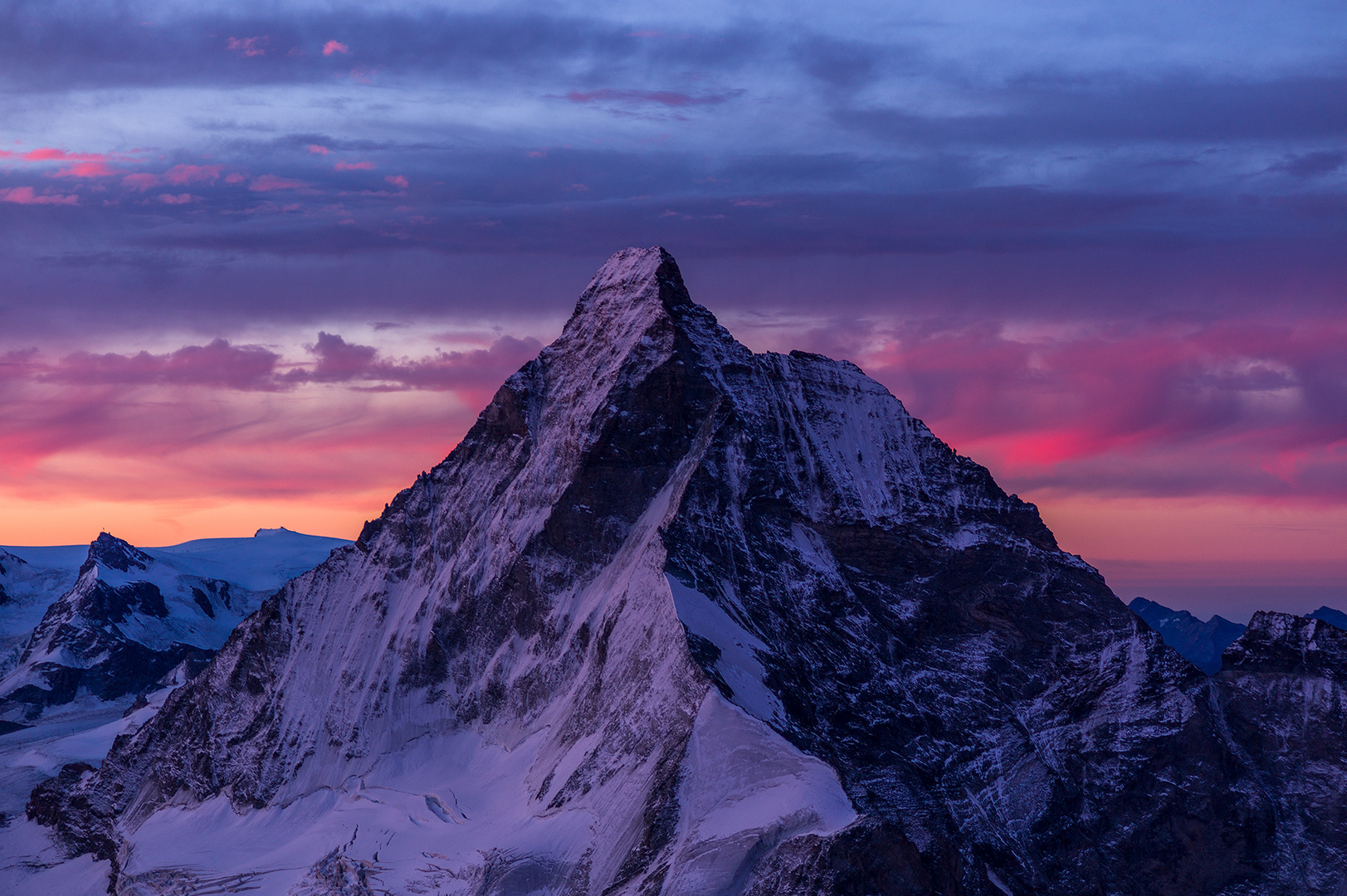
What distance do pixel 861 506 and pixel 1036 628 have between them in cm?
2335

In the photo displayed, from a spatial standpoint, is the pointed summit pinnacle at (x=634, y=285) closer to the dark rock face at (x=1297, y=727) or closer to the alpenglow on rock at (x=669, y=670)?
the alpenglow on rock at (x=669, y=670)

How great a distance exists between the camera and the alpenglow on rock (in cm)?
13975

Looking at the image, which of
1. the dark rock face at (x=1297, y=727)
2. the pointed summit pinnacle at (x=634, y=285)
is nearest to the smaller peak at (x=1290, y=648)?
the dark rock face at (x=1297, y=727)

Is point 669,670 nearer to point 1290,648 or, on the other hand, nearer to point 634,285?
point 634,285

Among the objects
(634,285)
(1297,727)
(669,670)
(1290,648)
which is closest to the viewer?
(669,670)

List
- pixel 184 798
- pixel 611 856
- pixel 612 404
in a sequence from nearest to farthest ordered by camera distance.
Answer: pixel 611 856 → pixel 612 404 → pixel 184 798

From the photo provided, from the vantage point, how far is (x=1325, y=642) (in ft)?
531

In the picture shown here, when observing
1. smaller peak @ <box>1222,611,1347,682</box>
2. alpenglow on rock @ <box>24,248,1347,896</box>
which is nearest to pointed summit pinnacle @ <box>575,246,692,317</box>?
alpenglow on rock @ <box>24,248,1347,896</box>

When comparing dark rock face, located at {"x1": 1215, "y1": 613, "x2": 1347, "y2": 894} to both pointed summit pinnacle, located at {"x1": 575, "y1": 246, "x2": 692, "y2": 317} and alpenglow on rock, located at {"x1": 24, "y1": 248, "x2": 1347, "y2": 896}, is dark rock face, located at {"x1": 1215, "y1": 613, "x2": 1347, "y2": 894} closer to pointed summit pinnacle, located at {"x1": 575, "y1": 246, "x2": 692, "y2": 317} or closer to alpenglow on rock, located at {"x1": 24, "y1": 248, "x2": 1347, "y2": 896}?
alpenglow on rock, located at {"x1": 24, "y1": 248, "x2": 1347, "y2": 896}

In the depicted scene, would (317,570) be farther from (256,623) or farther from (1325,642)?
(1325,642)

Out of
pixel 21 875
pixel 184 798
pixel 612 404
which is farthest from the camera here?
pixel 21 875

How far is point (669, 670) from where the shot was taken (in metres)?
132

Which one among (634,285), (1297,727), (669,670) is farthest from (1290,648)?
(634,285)

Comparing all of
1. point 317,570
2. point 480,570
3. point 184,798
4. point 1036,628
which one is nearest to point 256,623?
point 317,570
